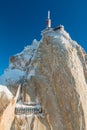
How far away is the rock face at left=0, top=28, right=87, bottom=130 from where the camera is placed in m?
23.2

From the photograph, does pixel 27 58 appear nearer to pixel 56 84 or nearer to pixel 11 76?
pixel 11 76

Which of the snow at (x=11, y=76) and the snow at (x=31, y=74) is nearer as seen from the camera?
the snow at (x=31, y=74)

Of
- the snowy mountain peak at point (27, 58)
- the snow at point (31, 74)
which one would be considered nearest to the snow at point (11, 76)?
the snowy mountain peak at point (27, 58)

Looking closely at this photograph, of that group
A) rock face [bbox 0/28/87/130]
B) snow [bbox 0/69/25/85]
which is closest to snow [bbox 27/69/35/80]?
rock face [bbox 0/28/87/130]

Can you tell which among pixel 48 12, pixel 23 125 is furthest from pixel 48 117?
pixel 48 12

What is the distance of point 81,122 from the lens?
23297 mm

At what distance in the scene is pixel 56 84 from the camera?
24.3 metres

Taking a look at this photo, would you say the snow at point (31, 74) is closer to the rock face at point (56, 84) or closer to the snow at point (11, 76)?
the rock face at point (56, 84)

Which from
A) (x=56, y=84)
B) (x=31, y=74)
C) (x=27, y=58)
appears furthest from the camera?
(x=27, y=58)


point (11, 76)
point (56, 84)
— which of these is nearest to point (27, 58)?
point (11, 76)

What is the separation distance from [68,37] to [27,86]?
19.5ft

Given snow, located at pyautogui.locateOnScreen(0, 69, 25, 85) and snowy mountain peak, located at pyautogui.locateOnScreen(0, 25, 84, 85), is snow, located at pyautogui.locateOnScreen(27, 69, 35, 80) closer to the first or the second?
snowy mountain peak, located at pyautogui.locateOnScreen(0, 25, 84, 85)

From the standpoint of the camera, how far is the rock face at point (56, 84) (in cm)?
2323

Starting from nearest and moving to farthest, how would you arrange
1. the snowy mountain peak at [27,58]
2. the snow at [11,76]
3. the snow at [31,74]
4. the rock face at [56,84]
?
the rock face at [56,84] → the snow at [31,74] → the snow at [11,76] → the snowy mountain peak at [27,58]
